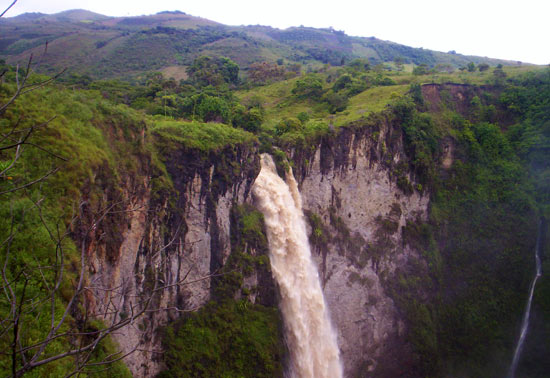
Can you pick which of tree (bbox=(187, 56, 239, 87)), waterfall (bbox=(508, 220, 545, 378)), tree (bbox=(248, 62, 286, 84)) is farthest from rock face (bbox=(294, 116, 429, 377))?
tree (bbox=(248, 62, 286, 84))

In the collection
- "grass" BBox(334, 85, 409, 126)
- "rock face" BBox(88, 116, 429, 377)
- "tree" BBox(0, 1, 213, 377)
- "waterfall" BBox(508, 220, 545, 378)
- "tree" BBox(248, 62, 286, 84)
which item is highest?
"tree" BBox(248, 62, 286, 84)

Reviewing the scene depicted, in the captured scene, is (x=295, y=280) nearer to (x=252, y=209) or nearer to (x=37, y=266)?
(x=252, y=209)

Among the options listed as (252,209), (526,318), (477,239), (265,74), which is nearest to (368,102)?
(477,239)

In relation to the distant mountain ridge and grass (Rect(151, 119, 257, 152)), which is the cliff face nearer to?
grass (Rect(151, 119, 257, 152))

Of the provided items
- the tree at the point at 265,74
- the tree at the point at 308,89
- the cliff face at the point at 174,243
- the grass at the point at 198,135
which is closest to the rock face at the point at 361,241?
the grass at the point at 198,135

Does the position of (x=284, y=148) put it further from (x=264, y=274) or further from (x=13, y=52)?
(x=13, y=52)

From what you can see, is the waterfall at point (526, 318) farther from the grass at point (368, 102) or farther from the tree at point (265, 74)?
the tree at point (265, 74)

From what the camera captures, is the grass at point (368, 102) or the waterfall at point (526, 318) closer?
the waterfall at point (526, 318)
